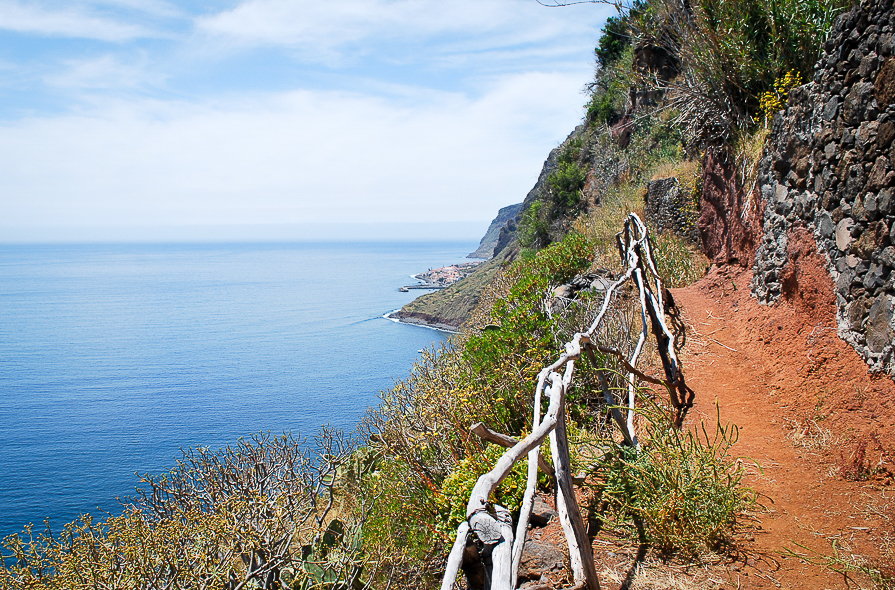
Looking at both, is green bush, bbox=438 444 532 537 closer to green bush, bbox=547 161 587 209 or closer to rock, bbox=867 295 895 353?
rock, bbox=867 295 895 353

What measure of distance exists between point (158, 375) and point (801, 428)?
55.6 meters

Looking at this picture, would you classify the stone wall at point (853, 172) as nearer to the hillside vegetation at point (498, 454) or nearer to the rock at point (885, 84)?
the rock at point (885, 84)

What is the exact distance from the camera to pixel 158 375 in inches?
1971

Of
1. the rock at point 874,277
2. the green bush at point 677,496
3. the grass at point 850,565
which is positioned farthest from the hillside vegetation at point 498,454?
the rock at point 874,277

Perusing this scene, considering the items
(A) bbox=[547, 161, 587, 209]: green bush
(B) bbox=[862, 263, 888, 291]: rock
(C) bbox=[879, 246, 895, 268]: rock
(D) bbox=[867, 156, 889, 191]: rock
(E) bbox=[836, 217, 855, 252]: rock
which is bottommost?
(B) bbox=[862, 263, 888, 291]: rock

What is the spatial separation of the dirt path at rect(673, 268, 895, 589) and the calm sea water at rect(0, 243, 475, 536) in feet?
90.0

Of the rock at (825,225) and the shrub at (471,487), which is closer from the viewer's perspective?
the shrub at (471,487)

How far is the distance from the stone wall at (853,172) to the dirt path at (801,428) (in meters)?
0.31

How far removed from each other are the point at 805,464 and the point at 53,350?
74619mm

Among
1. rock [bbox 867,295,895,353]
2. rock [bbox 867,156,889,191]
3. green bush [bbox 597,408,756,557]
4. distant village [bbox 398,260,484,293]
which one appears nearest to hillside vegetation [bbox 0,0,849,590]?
green bush [bbox 597,408,756,557]

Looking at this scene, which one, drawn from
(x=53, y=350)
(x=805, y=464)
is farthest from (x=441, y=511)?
(x=53, y=350)

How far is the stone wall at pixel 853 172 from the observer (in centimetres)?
407

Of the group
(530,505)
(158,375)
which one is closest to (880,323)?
(530,505)

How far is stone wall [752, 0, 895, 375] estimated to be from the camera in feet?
13.4
